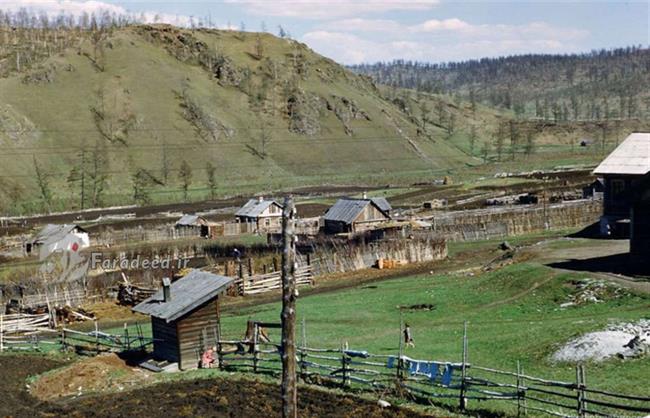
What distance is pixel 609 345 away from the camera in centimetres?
2917

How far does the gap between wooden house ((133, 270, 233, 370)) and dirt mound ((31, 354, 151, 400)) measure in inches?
59.6

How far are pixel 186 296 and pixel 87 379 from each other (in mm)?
5191

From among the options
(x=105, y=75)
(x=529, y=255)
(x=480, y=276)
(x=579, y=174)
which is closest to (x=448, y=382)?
(x=480, y=276)

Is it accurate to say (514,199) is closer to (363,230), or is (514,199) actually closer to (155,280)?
(363,230)

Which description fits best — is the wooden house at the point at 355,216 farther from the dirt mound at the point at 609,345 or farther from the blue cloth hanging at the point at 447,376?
the blue cloth hanging at the point at 447,376

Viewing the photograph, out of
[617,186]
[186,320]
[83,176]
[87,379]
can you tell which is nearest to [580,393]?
[186,320]

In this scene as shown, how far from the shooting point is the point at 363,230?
71.8m

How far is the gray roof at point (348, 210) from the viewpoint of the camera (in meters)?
71.5

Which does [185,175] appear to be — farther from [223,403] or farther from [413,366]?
[413,366]

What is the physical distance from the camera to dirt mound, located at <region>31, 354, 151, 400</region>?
32.9m

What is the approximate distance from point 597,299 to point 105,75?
154 metres

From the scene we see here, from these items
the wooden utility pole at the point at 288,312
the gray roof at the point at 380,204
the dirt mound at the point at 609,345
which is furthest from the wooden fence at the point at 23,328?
the gray roof at the point at 380,204

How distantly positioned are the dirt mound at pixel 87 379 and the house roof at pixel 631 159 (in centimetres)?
3954

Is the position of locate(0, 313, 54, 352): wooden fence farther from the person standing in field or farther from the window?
the window
